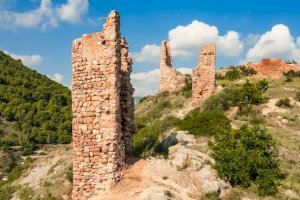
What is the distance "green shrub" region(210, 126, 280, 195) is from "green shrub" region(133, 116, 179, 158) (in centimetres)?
221

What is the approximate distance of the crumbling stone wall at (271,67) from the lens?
107ft

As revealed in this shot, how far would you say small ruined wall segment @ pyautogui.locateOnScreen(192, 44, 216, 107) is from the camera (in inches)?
875

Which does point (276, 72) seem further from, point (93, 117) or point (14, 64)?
point (14, 64)

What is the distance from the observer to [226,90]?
72.6ft

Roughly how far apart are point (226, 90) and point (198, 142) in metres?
8.55

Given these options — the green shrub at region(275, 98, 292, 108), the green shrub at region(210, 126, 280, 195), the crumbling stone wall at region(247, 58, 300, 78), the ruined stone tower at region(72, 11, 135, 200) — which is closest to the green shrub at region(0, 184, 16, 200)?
the ruined stone tower at region(72, 11, 135, 200)

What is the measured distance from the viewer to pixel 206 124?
1599 cm

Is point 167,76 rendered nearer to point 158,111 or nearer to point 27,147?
point 158,111

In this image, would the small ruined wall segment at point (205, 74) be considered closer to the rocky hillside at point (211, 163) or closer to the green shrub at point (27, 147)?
the rocky hillside at point (211, 163)

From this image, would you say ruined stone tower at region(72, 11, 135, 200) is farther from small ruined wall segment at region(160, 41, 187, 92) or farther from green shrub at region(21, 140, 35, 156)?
green shrub at region(21, 140, 35, 156)

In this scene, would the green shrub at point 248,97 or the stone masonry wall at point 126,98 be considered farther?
the green shrub at point 248,97

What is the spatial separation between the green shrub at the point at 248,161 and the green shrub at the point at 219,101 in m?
7.54

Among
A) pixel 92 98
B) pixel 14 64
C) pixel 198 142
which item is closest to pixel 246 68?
pixel 198 142

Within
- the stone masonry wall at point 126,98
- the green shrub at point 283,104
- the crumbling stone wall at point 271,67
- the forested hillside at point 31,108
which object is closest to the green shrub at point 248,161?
the stone masonry wall at point 126,98
